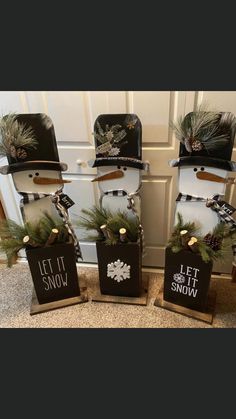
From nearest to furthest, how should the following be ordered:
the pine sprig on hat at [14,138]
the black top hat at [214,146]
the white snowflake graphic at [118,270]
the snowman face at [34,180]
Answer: the black top hat at [214,146] < the pine sprig on hat at [14,138] < the snowman face at [34,180] < the white snowflake graphic at [118,270]

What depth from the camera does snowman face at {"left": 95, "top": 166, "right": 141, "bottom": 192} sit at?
149cm

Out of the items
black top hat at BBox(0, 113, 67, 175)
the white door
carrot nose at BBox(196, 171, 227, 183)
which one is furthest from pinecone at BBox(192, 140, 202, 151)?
black top hat at BBox(0, 113, 67, 175)

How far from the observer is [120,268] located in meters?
1.60

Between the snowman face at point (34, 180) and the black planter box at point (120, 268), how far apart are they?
0.40m

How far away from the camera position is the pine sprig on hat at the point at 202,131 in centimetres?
126

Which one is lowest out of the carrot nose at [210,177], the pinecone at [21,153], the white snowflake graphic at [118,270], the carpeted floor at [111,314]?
the carpeted floor at [111,314]

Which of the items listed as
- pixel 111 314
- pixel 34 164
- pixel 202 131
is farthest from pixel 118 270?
pixel 202 131

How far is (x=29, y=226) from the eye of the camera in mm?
1533

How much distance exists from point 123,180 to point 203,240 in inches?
20.2

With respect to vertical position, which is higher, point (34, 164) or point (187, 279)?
point (34, 164)

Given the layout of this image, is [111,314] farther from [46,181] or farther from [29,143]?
[29,143]

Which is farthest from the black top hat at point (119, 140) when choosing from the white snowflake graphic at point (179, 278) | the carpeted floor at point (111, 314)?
the carpeted floor at point (111, 314)

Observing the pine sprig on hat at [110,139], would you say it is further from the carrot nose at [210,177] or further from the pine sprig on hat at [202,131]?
the carrot nose at [210,177]

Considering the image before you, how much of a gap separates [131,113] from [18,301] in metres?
1.31
